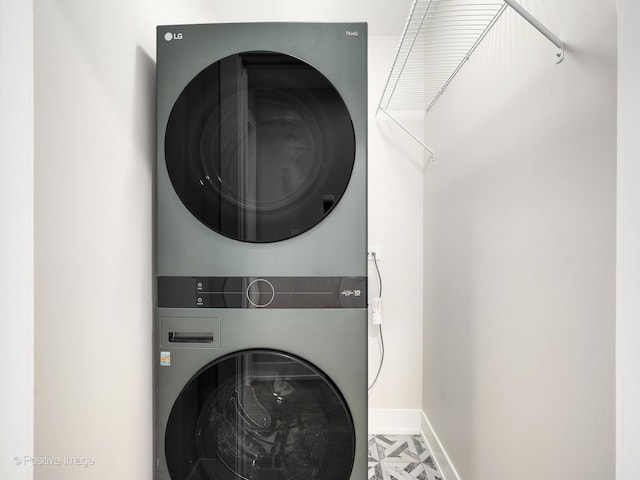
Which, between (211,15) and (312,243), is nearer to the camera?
(312,243)

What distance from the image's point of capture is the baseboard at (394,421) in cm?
213

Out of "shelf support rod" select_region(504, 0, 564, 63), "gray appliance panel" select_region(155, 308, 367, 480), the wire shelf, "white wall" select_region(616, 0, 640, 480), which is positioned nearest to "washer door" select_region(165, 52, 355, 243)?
"gray appliance panel" select_region(155, 308, 367, 480)

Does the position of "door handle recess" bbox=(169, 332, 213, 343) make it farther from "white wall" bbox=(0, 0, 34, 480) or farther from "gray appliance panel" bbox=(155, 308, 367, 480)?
"white wall" bbox=(0, 0, 34, 480)

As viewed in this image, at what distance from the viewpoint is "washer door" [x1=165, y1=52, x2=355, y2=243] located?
105 centimetres

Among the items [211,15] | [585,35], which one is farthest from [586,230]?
[211,15]

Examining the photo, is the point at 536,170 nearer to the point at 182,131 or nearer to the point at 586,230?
the point at 586,230

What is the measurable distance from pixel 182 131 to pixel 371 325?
1585 mm

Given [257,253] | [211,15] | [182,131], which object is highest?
[211,15]

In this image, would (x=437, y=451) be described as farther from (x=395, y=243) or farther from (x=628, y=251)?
(x=628, y=251)

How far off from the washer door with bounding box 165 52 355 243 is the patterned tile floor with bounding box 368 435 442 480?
4.65 feet

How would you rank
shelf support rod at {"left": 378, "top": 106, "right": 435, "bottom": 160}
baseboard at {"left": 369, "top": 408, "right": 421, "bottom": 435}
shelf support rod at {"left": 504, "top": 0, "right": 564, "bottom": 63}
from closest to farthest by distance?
1. shelf support rod at {"left": 504, "top": 0, "right": 564, "bottom": 63}
2. shelf support rod at {"left": 378, "top": 106, "right": 435, "bottom": 160}
3. baseboard at {"left": 369, "top": 408, "right": 421, "bottom": 435}

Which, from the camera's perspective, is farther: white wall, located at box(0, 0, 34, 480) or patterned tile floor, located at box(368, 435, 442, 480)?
patterned tile floor, located at box(368, 435, 442, 480)

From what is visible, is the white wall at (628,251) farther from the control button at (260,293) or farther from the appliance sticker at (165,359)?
the appliance sticker at (165,359)

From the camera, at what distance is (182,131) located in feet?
3.51
